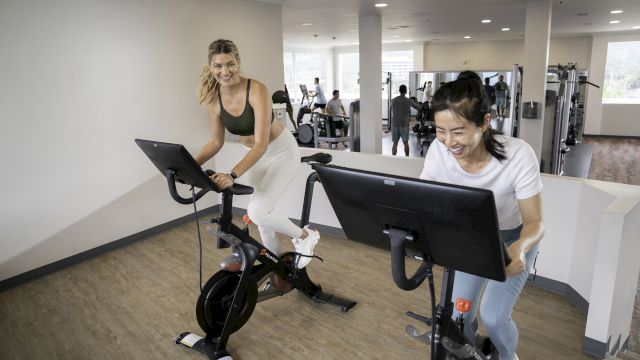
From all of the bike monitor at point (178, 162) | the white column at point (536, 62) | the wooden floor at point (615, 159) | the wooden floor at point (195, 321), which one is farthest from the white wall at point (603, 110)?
the bike monitor at point (178, 162)

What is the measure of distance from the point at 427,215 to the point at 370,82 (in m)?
6.15

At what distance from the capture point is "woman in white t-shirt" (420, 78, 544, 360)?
1.30 m

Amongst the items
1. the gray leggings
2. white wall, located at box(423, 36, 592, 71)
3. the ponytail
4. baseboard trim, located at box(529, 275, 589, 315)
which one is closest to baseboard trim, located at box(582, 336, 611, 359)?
baseboard trim, located at box(529, 275, 589, 315)

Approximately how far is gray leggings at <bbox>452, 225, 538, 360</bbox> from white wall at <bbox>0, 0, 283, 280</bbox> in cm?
315

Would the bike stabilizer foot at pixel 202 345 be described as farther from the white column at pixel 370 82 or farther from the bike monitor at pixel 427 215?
the white column at pixel 370 82

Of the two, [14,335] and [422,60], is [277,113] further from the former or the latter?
[422,60]

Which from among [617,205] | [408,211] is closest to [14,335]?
[408,211]

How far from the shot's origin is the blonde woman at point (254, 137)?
7.58ft

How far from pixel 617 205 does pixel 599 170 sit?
239 inches

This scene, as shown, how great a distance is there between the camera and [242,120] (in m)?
2.44

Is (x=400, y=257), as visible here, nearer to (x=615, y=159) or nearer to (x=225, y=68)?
(x=225, y=68)

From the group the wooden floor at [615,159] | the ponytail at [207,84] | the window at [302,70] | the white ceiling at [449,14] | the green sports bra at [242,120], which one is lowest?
the wooden floor at [615,159]

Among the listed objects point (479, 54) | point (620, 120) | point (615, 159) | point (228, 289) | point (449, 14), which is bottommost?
point (615, 159)

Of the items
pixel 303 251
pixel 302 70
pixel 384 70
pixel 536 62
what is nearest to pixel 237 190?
pixel 303 251
